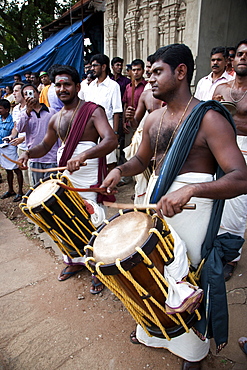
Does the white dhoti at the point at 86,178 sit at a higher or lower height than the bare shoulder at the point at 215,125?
lower

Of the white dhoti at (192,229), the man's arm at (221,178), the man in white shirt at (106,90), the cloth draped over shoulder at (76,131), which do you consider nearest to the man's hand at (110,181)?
the white dhoti at (192,229)

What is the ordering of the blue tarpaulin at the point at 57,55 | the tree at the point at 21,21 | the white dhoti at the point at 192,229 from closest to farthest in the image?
the white dhoti at the point at 192,229 < the blue tarpaulin at the point at 57,55 < the tree at the point at 21,21

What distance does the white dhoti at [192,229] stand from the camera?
167 cm

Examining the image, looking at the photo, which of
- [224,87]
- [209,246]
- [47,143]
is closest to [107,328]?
[209,246]

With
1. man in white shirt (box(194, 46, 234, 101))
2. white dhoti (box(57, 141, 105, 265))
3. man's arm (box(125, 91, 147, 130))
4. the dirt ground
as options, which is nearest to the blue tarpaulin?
man's arm (box(125, 91, 147, 130))

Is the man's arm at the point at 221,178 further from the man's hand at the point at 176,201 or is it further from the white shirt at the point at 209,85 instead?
the white shirt at the point at 209,85

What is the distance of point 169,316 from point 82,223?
1343 mm

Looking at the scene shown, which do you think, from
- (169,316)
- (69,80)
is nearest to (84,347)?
(169,316)

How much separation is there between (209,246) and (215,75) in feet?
11.1

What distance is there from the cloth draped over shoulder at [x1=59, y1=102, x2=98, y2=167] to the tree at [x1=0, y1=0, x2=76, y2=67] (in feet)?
51.4

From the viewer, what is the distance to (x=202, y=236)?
1737 mm

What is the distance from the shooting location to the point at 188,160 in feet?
5.53

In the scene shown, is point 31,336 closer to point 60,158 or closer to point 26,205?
point 26,205

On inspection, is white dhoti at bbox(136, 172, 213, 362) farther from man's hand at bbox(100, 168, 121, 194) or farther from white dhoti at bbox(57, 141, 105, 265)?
white dhoti at bbox(57, 141, 105, 265)
